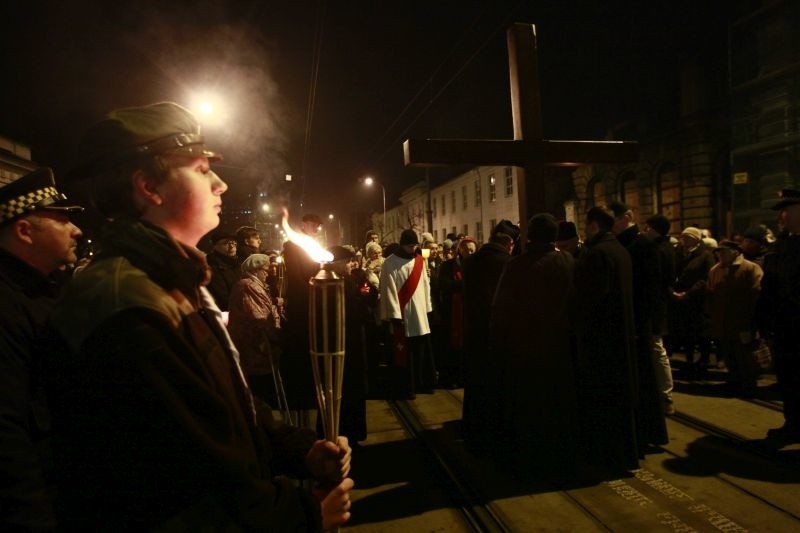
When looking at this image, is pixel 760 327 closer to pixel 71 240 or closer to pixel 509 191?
pixel 71 240

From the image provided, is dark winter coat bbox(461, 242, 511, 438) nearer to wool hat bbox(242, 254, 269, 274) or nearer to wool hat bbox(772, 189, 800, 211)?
wool hat bbox(242, 254, 269, 274)

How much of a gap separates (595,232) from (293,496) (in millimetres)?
4479

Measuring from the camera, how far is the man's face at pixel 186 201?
1.40 m

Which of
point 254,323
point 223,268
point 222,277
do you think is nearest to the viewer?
point 254,323

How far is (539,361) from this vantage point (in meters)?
4.49

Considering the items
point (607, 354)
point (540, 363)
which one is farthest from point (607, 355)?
point (540, 363)

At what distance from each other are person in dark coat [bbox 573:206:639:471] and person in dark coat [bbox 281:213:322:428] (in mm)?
2639

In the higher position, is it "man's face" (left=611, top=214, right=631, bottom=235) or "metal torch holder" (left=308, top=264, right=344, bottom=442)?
"man's face" (left=611, top=214, right=631, bottom=235)

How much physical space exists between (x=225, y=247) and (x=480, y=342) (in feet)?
12.0

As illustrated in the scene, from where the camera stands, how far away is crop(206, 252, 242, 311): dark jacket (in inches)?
240

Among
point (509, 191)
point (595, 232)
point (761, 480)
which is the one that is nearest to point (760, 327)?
point (761, 480)

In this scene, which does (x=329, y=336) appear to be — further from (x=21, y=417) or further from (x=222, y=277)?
(x=222, y=277)

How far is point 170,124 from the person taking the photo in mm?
1419

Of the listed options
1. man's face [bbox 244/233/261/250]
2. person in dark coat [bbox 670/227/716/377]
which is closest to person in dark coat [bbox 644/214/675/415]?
person in dark coat [bbox 670/227/716/377]
